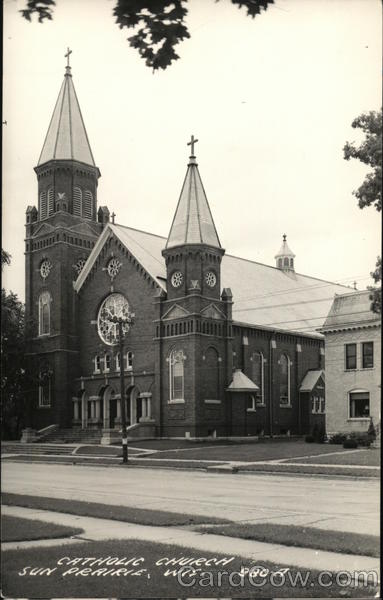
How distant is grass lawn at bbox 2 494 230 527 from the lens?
41.6ft

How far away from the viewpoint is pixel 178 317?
4681 cm

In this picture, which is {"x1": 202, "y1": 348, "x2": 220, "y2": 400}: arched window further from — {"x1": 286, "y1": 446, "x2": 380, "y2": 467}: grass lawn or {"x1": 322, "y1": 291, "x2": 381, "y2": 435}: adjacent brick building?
{"x1": 286, "y1": 446, "x2": 380, "y2": 467}: grass lawn

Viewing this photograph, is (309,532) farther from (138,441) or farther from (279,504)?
(138,441)

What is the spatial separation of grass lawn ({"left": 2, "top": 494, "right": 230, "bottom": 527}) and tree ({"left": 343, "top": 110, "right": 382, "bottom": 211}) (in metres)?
6.92

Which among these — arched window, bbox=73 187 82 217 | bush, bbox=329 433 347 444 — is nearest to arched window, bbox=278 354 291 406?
bush, bbox=329 433 347 444

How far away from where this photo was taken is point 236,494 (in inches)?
741

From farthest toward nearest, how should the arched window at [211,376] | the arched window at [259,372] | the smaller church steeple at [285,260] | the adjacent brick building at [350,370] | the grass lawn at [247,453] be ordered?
the smaller church steeple at [285,260] → the arched window at [259,372] → the arched window at [211,376] → the grass lawn at [247,453] → the adjacent brick building at [350,370]

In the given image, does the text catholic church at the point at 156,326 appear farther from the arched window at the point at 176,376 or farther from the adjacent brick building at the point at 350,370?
the adjacent brick building at the point at 350,370

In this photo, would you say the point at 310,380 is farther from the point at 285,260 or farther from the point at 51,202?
the point at 51,202

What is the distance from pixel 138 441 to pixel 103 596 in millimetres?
39883

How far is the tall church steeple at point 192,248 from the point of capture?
153ft

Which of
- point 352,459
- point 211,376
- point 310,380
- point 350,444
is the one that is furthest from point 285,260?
point 352,459


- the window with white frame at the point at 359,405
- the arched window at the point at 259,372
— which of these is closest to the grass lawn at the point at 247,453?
the window with white frame at the point at 359,405

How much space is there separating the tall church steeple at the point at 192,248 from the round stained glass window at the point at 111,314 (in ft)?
17.5
